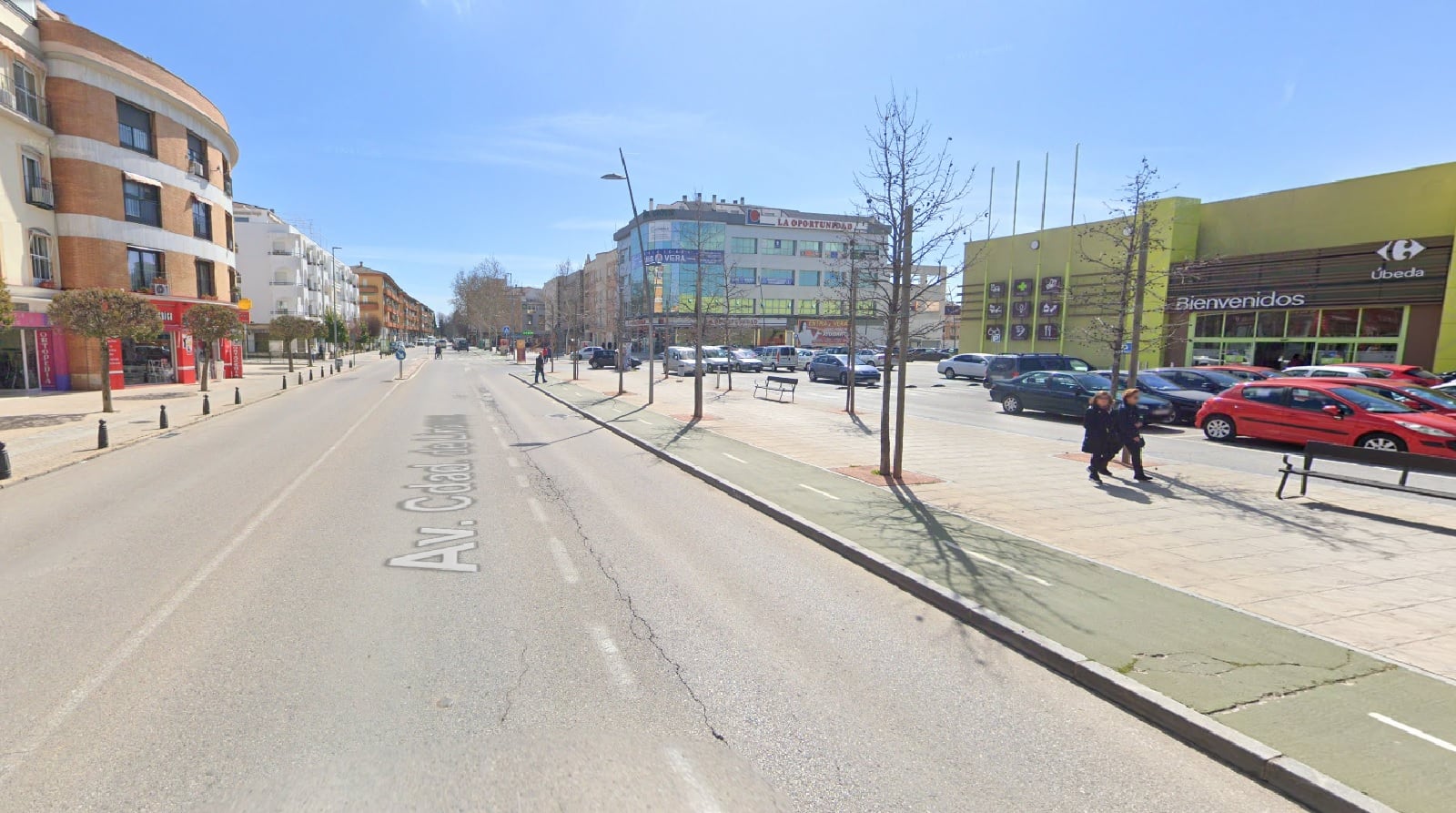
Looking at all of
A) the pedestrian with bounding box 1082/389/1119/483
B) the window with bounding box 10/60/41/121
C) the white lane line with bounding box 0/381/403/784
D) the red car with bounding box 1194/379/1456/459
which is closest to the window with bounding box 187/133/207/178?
the window with bounding box 10/60/41/121

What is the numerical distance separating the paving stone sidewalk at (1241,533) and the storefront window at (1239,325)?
76.1 feet

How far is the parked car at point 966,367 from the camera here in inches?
1404

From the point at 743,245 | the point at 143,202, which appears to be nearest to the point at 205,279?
the point at 143,202

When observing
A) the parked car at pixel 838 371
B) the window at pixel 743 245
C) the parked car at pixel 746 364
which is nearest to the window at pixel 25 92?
the parked car at pixel 838 371

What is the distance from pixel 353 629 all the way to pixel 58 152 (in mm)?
30200

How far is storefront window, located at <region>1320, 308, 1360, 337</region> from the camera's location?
88.0ft

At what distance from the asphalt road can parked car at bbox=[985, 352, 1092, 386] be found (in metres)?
23.4

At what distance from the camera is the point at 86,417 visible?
18219 mm

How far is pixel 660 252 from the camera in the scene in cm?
6912

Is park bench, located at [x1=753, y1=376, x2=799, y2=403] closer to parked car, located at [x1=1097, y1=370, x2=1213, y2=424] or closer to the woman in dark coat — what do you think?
parked car, located at [x1=1097, y1=370, x2=1213, y2=424]

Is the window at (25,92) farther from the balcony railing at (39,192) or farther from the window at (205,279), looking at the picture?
the window at (205,279)

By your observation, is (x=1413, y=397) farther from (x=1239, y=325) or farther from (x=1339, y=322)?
(x=1239, y=325)

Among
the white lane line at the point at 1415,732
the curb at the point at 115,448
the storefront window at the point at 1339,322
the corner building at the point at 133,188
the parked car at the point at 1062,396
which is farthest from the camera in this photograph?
the storefront window at the point at 1339,322

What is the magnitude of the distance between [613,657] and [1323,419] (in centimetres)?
1473
